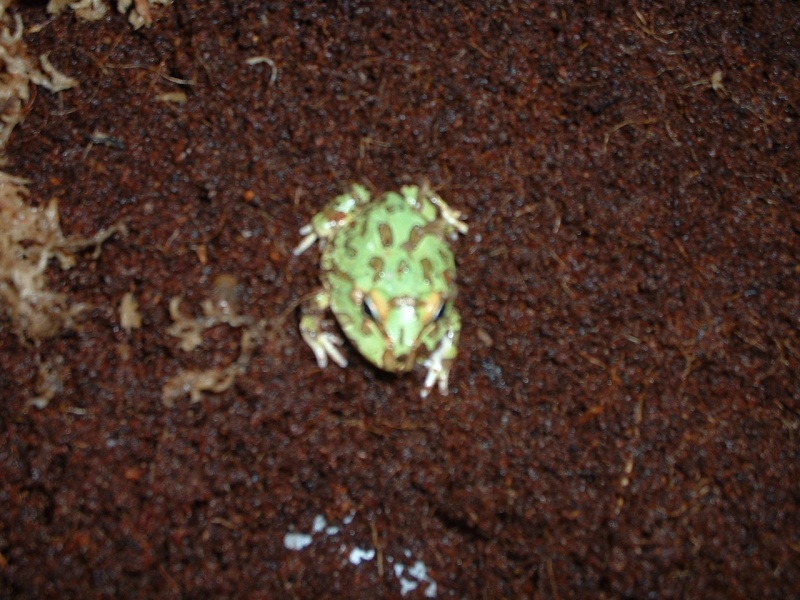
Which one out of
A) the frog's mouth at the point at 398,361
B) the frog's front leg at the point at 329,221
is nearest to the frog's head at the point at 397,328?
the frog's mouth at the point at 398,361

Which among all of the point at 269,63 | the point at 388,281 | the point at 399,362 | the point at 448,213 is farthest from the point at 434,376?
the point at 269,63

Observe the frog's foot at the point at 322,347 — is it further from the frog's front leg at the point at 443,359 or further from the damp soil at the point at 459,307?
the frog's front leg at the point at 443,359

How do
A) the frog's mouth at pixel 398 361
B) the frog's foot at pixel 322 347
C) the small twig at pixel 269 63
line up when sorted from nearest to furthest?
the frog's mouth at pixel 398 361 → the frog's foot at pixel 322 347 → the small twig at pixel 269 63

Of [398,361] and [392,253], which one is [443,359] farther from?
[392,253]

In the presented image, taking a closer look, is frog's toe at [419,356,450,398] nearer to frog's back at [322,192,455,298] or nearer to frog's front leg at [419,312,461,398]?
frog's front leg at [419,312,461,398]

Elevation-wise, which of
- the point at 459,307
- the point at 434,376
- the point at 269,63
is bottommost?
the point at 434,376

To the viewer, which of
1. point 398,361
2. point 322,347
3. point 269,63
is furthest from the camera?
point 269,63
